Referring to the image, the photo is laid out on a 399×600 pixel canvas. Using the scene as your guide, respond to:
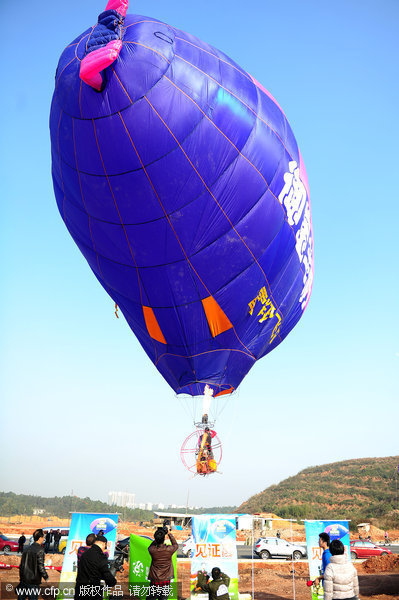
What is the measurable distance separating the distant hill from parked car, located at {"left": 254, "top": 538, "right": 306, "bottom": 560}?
80.3 ft

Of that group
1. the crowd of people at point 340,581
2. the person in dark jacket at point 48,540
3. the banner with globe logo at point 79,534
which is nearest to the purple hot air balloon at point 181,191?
the banner with globe logo at point 79,534

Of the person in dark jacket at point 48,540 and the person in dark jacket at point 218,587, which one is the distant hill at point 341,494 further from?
the person in dark jacket at point 218,587

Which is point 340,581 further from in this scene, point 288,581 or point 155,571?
point 288,581

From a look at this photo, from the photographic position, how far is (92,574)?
6160mm

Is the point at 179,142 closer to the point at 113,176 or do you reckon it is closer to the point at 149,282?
the point at 113,176

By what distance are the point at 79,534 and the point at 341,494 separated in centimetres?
7308

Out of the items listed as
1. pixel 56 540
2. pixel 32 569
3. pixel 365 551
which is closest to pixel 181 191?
pixel 32 569

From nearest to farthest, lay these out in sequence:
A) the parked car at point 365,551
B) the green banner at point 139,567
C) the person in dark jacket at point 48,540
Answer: the green banner at point 139,567, the person in dark jacket at point 48,540, the parked car at point 365,551

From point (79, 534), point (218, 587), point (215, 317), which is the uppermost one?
point (215, 317)

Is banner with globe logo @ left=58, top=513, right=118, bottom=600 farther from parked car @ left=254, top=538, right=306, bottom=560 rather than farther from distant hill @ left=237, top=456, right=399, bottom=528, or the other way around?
distant hill @ left=237, top=456, right=399, bottom=528

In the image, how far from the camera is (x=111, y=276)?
17422 millimetres

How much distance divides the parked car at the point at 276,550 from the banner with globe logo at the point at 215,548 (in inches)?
732

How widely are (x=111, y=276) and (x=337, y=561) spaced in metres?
13.1

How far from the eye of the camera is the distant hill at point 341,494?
6247 cm
